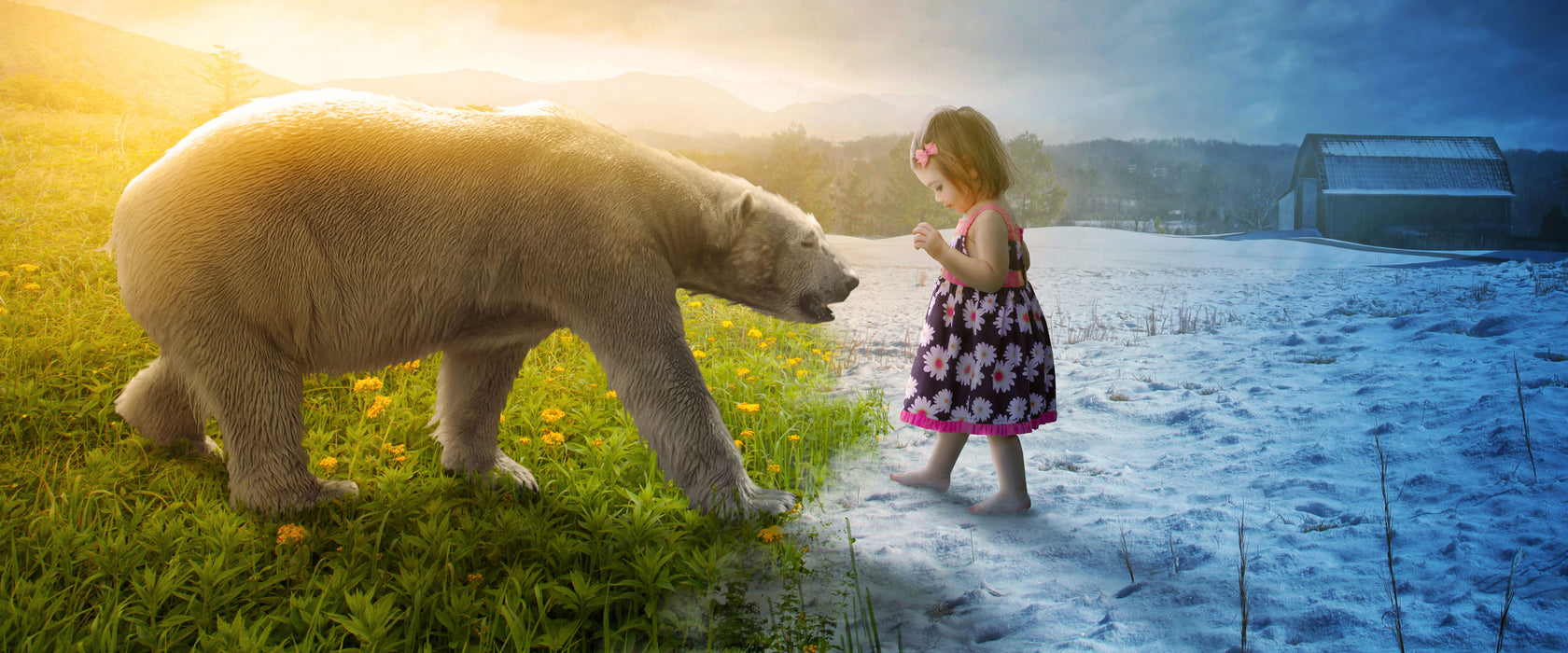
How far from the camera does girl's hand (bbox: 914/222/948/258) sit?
2.34 metres

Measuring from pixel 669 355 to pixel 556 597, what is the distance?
80 centimetres

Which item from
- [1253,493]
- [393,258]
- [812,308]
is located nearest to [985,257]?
[812,308]

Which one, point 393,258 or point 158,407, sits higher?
point 393,258

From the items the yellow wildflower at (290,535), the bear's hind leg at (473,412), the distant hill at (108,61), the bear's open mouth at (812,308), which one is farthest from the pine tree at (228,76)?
the bear's open mouth at (812,308)

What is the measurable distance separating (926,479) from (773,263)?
103cm

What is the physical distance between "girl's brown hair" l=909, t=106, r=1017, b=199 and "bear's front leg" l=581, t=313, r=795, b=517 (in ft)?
3.38

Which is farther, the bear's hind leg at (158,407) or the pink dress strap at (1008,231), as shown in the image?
the bear's hind leg at (158,407)

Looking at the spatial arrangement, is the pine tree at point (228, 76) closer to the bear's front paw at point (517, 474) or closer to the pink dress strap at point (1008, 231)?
the bear's front paw at point (517, 474)

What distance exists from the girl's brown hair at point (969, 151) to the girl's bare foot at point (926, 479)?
3.53 feet

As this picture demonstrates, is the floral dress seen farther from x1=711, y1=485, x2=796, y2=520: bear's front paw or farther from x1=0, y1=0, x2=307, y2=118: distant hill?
x1=0, y1=0, x2=307, y2=118: distant hill

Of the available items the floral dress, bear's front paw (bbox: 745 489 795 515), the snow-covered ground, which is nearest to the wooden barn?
the snow-covered ground

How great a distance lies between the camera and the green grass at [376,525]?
5.90 feet

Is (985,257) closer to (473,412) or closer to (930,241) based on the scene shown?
(930,241)

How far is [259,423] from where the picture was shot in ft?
7.53
